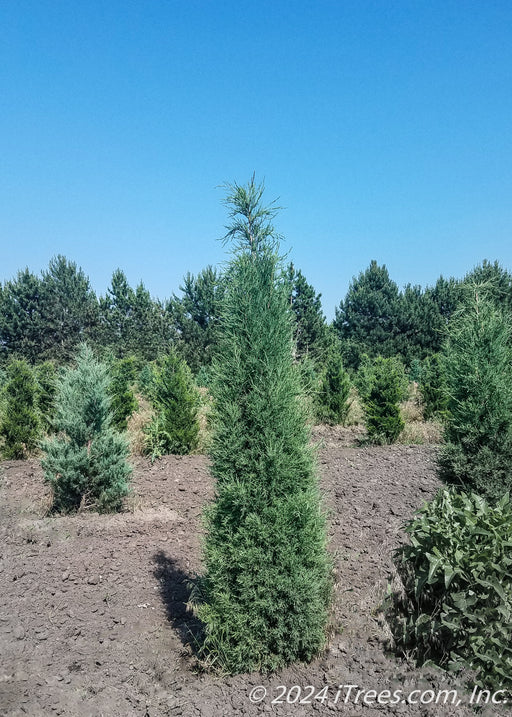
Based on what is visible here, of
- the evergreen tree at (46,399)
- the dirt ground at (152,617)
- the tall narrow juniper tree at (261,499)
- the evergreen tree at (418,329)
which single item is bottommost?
the dirt ground at (152,617)

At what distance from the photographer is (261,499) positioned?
302 centimetres

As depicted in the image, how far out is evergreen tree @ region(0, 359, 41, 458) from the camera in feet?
31.3

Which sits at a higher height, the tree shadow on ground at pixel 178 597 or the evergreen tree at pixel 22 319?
the evergreen tree at pixel 22 319

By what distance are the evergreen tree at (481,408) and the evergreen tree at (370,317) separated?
26099 mm

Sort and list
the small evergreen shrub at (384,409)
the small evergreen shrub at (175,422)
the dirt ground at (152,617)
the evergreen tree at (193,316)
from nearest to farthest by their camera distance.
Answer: the dirt ground at (152,617), the small evergreen shrub at (175,422), the small evergreen shrub at (384,409), the evergreen tree at (193,316)

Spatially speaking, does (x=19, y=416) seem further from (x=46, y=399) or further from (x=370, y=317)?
(x=370, y=317)

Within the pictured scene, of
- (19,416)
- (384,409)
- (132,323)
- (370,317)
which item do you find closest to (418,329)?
(370,317)

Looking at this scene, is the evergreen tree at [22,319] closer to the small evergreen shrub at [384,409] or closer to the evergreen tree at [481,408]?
the small evergreen shrub at [384,409]

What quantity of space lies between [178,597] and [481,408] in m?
3.44

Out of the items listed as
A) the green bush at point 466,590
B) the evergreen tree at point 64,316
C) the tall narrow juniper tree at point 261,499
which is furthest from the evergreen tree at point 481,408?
the evergreen tree at point 64,316

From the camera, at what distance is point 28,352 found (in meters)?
31.4

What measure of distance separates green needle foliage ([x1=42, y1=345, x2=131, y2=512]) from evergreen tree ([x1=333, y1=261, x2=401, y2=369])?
26.2 metres

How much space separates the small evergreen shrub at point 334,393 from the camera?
Result: 40.0 ft

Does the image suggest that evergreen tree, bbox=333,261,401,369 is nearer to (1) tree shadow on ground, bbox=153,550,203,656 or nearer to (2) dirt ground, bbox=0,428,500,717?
Answer: (2) dirt ground, bbox=0,428,500,717
